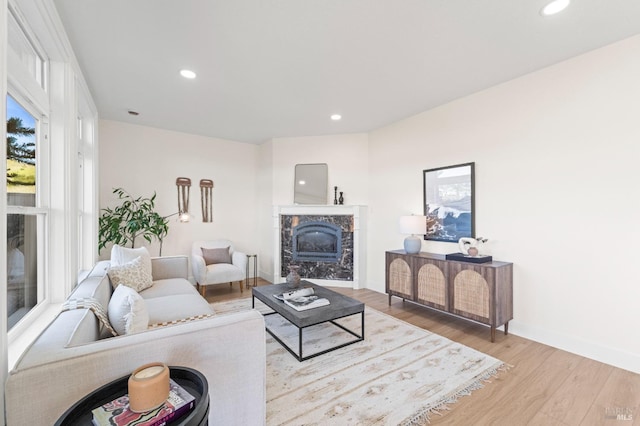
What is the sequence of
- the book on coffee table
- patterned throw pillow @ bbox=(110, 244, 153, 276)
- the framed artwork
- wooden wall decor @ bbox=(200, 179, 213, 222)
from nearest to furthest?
the book on coffee table → patterned throw pillow @ bbox=(110, 244, 153, 276) → the framed artwork → wooden wall decor @ bbox=(200, 179, 213, 222)

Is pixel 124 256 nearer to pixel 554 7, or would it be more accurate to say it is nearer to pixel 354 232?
pixel 354 232

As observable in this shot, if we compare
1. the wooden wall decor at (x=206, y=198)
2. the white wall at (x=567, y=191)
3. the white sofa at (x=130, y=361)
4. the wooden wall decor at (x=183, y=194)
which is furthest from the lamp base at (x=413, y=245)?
the wooden wall decor at (x=183, y=194)

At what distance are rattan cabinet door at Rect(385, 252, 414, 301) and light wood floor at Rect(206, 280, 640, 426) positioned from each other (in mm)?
772

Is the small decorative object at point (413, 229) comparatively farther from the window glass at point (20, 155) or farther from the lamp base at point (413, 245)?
the window glass at point (20, 155)

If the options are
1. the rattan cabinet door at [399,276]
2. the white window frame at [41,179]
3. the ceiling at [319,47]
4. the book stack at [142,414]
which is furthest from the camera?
the rattan cabinet door at [399,276]

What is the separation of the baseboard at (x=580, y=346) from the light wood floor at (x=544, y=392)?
6 centimetres

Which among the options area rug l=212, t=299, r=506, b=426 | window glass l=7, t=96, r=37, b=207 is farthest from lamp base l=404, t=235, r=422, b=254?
window glass l=7, t=96, r=37, b=207

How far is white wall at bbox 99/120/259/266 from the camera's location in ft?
13.9

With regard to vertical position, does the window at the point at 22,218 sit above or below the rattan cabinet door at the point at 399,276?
above

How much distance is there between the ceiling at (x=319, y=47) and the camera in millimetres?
1904

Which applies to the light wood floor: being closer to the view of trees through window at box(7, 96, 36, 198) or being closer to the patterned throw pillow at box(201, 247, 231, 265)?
the view of trees through window at box(7, 96, 36, 198)

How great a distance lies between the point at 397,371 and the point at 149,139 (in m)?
4.73

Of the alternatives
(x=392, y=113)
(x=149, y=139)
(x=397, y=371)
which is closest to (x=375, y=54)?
(x=392, y=113)

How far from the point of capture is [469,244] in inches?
124
